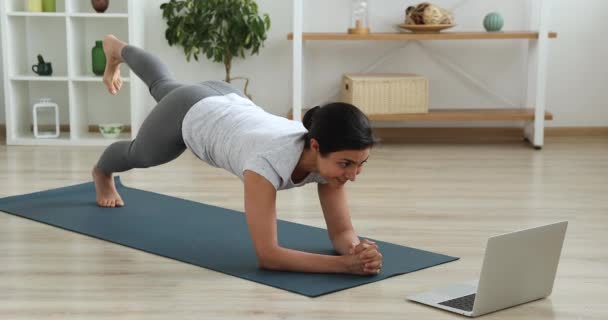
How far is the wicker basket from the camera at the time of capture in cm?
463

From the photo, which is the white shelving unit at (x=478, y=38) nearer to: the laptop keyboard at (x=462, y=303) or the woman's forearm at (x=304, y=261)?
the woman's forearm at (x=304, y=261)

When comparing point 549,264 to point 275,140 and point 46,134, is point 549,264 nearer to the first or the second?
point 275,140

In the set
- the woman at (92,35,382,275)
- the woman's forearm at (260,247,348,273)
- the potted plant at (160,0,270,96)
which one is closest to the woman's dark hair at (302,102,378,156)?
the woman at (92,35,382,275)

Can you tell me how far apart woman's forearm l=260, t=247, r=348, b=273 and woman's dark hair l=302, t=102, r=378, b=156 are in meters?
0.29

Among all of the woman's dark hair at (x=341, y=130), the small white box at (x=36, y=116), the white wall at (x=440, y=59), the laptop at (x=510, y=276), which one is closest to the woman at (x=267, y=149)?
the woman's dark hair at (x=341, y=130)

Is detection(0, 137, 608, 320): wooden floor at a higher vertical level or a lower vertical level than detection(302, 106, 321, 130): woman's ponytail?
lower

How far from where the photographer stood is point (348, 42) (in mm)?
4984

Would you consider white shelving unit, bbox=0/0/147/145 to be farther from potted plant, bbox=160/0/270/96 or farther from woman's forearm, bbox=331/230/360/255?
woman's forearm, bbox=331/230/360/255

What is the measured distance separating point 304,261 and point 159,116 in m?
0.69

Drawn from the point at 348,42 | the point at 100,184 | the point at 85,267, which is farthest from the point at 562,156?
the point at 85,267

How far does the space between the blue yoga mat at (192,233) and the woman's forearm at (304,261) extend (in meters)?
0.02

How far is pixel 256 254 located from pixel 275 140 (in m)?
0.31

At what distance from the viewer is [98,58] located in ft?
15.4

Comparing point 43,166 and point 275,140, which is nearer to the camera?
point 275,140
